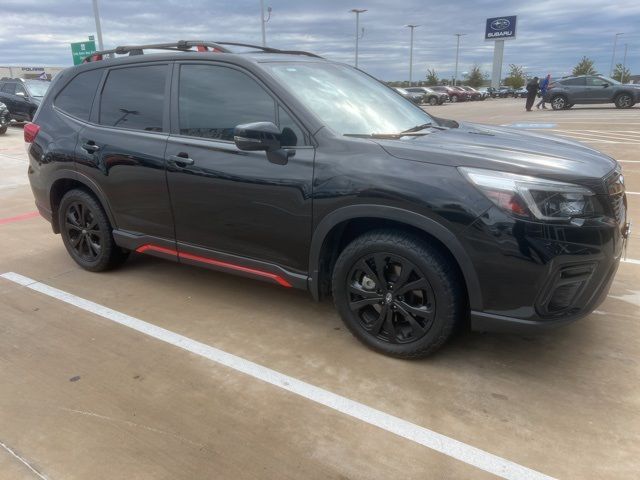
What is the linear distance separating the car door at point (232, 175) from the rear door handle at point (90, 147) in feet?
2.71

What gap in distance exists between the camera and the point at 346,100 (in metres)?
3.54

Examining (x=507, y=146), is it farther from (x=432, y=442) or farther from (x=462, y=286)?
(x=432, y=442)

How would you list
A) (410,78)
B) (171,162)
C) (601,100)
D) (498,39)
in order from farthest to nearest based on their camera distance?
(498,39) → (410,78) → (601,100) → (171,162)

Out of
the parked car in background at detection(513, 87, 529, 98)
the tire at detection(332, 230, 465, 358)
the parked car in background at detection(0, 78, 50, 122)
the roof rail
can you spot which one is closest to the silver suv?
the parked car in background at detection(0, 78, 50, 122)

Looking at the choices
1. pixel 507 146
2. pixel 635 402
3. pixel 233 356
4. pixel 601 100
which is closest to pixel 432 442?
pixel 635 402

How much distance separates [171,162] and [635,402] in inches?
126

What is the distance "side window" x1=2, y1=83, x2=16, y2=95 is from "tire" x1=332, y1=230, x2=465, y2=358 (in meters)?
18.6

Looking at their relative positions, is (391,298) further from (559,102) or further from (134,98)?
(559,102)

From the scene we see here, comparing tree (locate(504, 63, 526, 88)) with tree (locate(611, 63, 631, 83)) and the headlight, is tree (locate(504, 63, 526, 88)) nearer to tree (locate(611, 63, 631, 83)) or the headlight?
tree (locate(611, 63, 631, 83))

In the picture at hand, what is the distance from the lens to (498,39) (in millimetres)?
71625

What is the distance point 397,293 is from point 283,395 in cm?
86

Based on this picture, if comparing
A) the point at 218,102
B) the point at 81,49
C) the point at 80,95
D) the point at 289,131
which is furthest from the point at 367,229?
the point at 81,49

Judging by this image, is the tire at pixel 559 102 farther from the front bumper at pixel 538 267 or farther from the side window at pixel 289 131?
the side window at pixel 289 131

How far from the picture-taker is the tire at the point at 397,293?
9.33 feet
